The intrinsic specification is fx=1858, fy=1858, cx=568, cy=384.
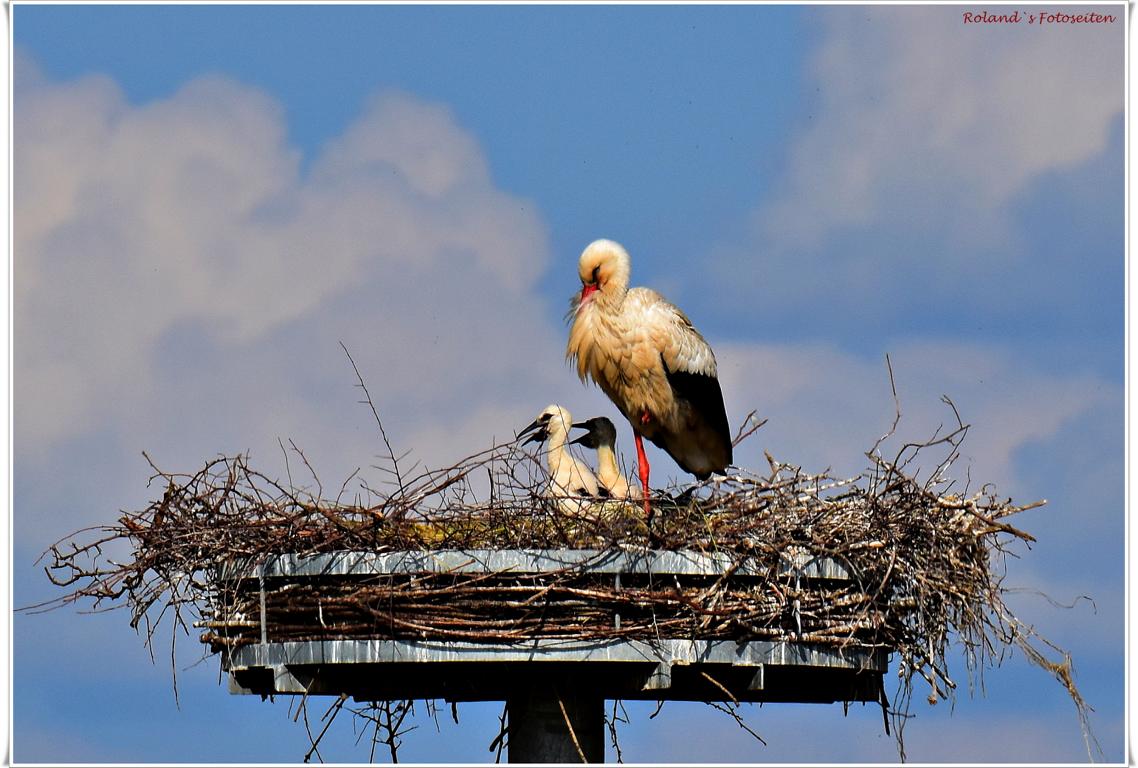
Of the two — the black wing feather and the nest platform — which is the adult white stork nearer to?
the black wing feather

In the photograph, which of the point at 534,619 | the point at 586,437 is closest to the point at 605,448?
the point at 586,437

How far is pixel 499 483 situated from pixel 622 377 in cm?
238

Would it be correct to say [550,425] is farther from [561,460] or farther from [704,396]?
[704,396]

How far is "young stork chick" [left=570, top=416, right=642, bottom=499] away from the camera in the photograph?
30.9 ft

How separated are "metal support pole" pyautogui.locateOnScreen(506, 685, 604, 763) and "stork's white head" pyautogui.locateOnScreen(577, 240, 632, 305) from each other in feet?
9.07

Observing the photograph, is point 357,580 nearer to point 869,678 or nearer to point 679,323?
point 869,678

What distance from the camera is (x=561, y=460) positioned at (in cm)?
920

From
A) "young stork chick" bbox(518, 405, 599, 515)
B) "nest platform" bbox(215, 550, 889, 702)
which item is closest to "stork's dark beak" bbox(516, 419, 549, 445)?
"young stork chick" bbox(518, 405, 599, 515)

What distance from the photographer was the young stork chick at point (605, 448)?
9406 millimetres

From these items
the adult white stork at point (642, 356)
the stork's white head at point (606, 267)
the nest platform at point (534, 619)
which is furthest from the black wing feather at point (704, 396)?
the nest platform at point (534, 619)

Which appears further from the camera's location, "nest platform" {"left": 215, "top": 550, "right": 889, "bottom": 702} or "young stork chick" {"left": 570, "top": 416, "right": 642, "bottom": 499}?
"young stork chick" {"left": 570, "top": 416, "right": 642, "bottom": 499}

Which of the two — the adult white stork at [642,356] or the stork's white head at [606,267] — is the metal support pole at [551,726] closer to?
the adult white stork at [642,356]

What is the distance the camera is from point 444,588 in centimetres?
743

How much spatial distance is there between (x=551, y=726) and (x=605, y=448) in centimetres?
217
